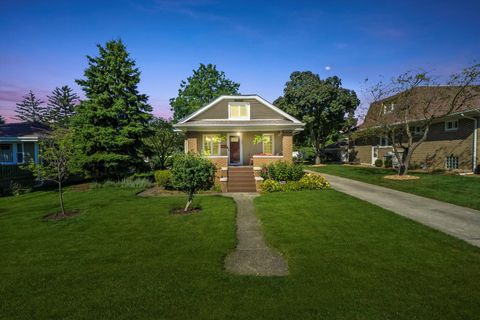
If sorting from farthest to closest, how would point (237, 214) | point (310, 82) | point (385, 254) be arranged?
point (310, 82), point (237, 214), point (385, 254)

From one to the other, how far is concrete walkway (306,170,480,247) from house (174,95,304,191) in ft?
21.6

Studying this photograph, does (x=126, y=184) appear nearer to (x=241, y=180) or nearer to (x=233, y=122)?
(x=241, y=180)

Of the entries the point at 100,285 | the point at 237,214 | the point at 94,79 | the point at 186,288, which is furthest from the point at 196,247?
the point at 94,79

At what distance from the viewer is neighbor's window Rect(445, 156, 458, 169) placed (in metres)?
19.1

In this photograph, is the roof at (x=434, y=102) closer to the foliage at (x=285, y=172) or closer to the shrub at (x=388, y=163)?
the shrub at (x=388, y=163)

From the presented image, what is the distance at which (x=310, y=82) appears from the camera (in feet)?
105

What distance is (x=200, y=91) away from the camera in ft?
149

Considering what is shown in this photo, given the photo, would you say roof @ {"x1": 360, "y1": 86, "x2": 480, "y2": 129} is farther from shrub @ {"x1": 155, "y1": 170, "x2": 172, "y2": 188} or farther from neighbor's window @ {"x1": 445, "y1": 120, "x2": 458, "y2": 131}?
shrub @ {"x1": 155, "y1": 170, "x2": 172, "y2": 188}

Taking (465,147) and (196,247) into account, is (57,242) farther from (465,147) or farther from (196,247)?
(465,147)

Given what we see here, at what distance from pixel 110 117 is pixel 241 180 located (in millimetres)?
10888

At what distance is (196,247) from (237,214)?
10.8 feet

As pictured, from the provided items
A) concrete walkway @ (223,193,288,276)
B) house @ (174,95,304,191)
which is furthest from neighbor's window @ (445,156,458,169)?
concrete walkway @ (223,193,288,276)

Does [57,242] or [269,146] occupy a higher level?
[269,146]

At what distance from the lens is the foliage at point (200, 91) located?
44969 millimetres
